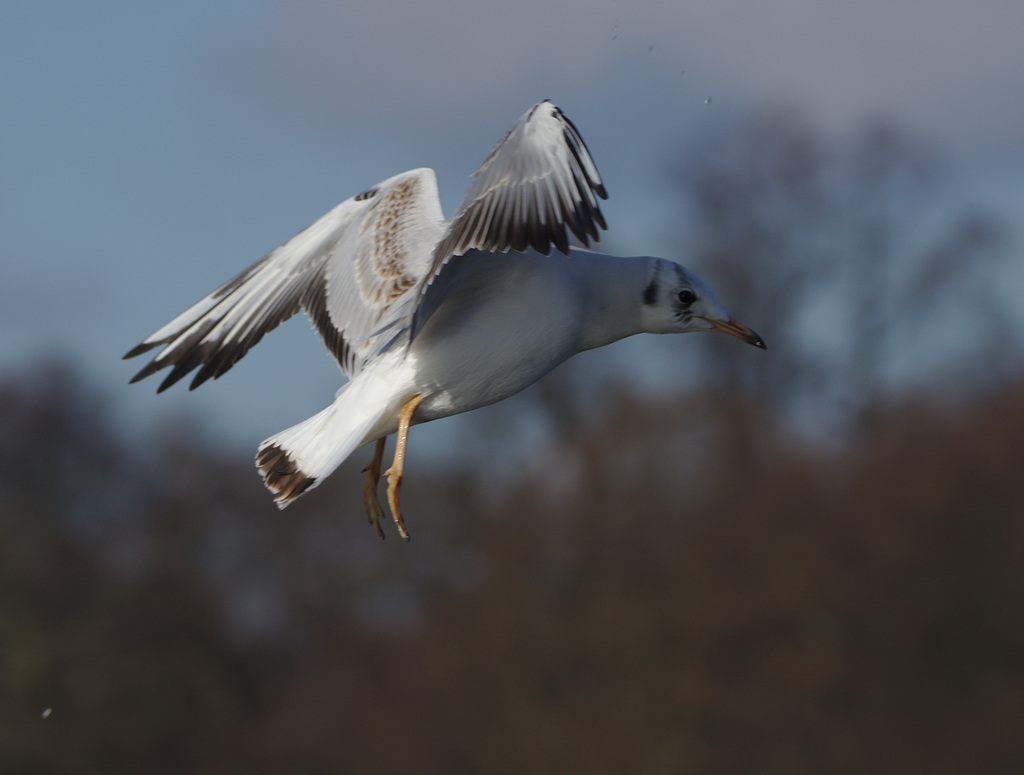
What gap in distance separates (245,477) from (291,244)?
18612 millimetres

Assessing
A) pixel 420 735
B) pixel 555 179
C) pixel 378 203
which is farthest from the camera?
pixel 420 735

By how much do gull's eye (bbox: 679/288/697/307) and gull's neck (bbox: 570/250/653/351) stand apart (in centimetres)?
15

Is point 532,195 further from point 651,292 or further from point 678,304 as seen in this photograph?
point 678,304

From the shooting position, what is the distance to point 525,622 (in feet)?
65.3

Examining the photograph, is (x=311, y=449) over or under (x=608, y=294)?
under

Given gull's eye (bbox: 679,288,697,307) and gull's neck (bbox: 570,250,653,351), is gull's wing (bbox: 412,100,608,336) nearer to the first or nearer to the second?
gull's neck (bbox: 570,250,653,351)

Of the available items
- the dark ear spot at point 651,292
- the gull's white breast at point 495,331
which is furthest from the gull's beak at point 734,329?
the gull's white breast at point 495,331

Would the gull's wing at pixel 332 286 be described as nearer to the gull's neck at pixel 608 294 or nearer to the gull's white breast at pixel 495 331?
the gull's white breast at pixel 495 331

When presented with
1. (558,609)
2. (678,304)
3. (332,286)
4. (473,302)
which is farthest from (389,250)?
(558,609)

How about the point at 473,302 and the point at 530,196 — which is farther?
the point at 473,302

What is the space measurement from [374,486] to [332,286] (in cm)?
93

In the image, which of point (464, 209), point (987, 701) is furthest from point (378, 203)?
point (987, 701)

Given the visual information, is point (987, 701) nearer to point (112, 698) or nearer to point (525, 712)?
point (525, 712)

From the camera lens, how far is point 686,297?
4.71 metres
